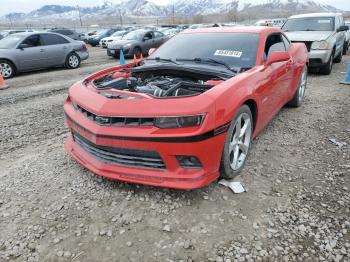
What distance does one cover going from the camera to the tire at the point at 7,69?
30.1ft

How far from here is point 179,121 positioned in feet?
8.16

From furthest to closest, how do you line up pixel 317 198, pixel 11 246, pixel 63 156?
pixel 63 156
pixel 317 198
pixel 11 246

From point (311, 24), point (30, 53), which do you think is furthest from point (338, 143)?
point (30, 53)

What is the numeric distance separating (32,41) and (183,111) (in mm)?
9477

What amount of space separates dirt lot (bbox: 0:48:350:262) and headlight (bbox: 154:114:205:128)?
73 cm

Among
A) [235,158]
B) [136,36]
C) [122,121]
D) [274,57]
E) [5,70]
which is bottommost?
[5,70]

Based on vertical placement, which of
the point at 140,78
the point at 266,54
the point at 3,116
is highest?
the point at 266,54

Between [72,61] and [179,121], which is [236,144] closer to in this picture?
[179,121]

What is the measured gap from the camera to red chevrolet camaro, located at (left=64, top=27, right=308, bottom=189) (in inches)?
98.0

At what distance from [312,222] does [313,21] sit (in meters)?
7.96

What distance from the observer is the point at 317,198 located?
110 inches

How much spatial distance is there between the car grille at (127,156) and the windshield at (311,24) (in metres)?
7.83

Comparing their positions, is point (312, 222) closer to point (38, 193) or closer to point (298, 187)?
point (298, 187)

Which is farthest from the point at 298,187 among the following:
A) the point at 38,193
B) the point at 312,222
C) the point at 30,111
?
the point at 30,111
